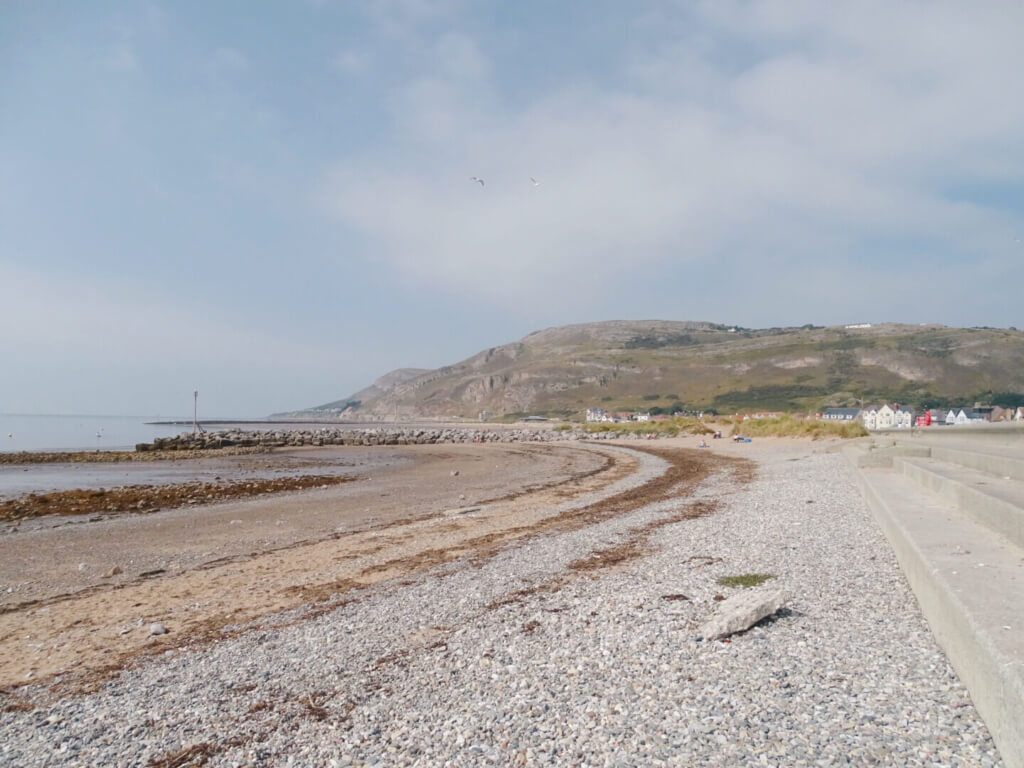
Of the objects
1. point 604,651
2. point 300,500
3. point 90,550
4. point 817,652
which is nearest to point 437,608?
point 604,651

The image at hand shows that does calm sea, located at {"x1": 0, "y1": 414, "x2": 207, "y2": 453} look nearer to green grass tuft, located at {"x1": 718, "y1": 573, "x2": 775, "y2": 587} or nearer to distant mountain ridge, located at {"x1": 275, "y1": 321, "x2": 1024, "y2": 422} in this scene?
green grass tuft, located at {"x1": 718, "y1": 573, "x2": 775, "y2": 587}

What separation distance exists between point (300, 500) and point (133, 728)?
1485cm

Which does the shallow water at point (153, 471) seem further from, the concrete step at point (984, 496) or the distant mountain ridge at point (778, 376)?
the distant mountain ridge at point (778, 376)

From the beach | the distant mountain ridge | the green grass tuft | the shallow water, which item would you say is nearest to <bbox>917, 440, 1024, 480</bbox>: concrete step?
the beach

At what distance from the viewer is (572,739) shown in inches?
153

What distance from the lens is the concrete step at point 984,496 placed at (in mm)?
6230

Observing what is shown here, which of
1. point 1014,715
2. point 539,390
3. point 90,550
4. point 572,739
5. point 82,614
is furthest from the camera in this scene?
point 539,390

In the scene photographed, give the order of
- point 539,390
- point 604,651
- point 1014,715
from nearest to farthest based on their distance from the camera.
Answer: point 1014,715, point 604,651, point 539,390

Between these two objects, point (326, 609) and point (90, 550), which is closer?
point (326, 609)

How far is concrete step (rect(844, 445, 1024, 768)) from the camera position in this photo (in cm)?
326

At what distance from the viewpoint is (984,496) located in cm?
725

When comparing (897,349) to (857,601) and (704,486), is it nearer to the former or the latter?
(704,486)

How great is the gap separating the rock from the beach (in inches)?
5.4

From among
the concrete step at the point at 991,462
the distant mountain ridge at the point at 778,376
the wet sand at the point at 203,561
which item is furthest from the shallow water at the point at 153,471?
the distant mountain ridge at the point at 778,376
